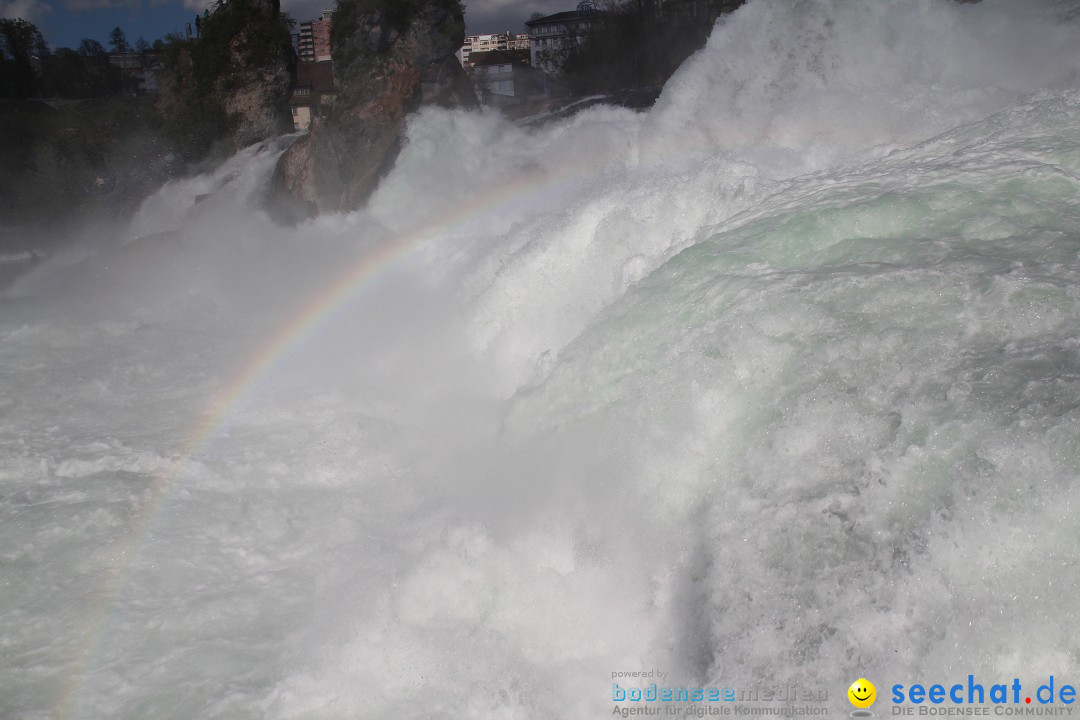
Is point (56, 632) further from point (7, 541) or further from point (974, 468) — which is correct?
point (974, 468)

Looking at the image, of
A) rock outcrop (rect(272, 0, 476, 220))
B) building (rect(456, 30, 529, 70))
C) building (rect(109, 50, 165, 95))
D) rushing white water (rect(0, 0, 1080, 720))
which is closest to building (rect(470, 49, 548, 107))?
rock outcrop (rect(272, 0, 476, 220))

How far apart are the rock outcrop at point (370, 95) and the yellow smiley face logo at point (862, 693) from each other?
11.5 meters

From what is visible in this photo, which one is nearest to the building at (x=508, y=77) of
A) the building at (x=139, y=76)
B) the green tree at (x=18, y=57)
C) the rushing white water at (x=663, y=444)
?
the rushing white water at (x=663, y=444)

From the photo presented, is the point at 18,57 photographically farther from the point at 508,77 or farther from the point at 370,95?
the point at 370,95

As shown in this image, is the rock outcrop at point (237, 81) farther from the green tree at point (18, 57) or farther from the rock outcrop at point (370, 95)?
the green tree at point (18, 57)

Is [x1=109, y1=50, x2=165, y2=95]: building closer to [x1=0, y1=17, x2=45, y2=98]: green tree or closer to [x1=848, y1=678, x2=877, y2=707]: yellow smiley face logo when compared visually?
[x1=0, y1=17, x2=45, y2=98]: green tree

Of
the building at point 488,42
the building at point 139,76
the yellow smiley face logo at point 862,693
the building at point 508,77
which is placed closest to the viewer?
the yellow smiley face logo at point 862,693

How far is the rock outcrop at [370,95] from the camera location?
1279 centimetres

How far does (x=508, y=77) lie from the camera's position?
36.7m

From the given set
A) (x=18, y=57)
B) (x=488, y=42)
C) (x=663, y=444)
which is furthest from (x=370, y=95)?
(x=488, y=42)

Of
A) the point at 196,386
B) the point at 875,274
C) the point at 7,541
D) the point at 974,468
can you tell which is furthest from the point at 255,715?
the point at 196,386

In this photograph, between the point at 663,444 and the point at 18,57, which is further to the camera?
the point at 18,57

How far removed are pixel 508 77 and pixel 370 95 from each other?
25501 mm

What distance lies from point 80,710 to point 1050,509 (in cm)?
418
